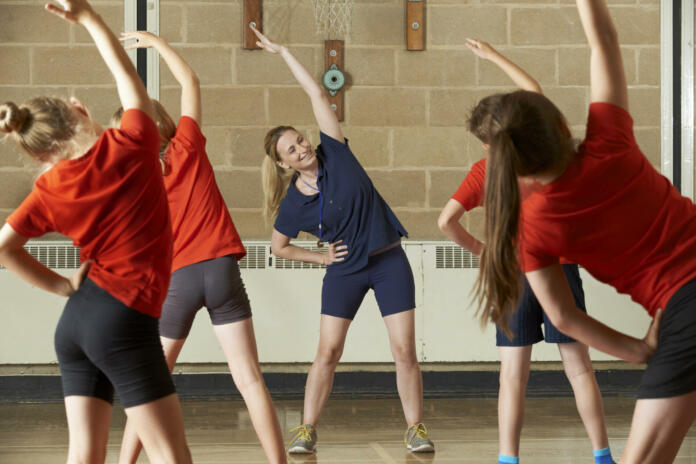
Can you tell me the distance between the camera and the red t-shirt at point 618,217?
1498 millimetres

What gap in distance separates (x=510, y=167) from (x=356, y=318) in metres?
3.20

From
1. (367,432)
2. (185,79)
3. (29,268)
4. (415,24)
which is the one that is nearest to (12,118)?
(29,268)

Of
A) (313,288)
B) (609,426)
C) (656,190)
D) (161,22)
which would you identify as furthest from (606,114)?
(161,22)

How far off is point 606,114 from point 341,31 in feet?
11.0

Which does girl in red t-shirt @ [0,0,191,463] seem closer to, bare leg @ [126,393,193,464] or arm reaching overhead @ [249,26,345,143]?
bare leg @ [126,393,193,464]

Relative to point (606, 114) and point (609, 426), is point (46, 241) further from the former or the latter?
point (606, 114)

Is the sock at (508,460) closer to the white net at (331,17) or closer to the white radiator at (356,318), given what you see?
the white radiator at (356,318)

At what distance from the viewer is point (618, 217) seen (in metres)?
1.50

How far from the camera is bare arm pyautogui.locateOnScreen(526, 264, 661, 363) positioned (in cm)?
156

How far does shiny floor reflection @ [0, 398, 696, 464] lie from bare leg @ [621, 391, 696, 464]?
1772 millimetres

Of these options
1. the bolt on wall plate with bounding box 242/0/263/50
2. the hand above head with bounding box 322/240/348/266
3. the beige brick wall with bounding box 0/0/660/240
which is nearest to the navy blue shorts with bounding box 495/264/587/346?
the hand above head with bounding box 322/240/348/266

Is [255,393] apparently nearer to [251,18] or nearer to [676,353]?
[676,353]

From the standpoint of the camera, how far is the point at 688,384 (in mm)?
1468

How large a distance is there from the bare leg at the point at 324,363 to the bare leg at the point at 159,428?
1.66 m
